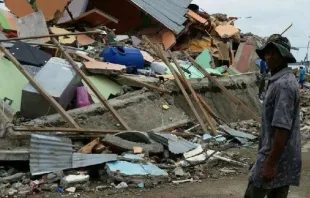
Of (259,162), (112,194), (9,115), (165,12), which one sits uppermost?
(165,12)

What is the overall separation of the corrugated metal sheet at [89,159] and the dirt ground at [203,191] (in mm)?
525


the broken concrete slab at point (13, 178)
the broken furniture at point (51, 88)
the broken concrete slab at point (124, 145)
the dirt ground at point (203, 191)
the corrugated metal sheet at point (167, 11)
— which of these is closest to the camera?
the dirt ground at point (203, 191)

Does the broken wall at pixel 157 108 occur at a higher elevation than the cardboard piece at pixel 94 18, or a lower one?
lower

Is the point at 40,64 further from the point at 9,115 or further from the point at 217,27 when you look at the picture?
the point at 217,27

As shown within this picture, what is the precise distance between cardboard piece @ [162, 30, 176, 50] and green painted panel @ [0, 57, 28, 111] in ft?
21.9

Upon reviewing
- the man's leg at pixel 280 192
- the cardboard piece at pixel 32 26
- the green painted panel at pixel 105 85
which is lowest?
the man's leg at pixel 280 192

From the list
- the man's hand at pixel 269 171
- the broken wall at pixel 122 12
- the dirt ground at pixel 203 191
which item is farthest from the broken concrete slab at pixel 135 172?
the broken wall at pixel 122 12

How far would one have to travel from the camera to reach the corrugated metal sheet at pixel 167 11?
1324cm

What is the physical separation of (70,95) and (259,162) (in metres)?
4.64

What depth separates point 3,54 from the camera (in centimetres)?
705

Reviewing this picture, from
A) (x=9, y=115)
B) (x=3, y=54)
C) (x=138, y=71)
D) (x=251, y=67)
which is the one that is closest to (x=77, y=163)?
(x=9, y=115)

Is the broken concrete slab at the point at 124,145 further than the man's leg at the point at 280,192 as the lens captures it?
Yes

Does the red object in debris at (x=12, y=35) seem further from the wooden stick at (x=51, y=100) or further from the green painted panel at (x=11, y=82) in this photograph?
the wooden stick at (x=51, y=100)

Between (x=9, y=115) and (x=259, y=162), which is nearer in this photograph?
(x=259, y=162)
